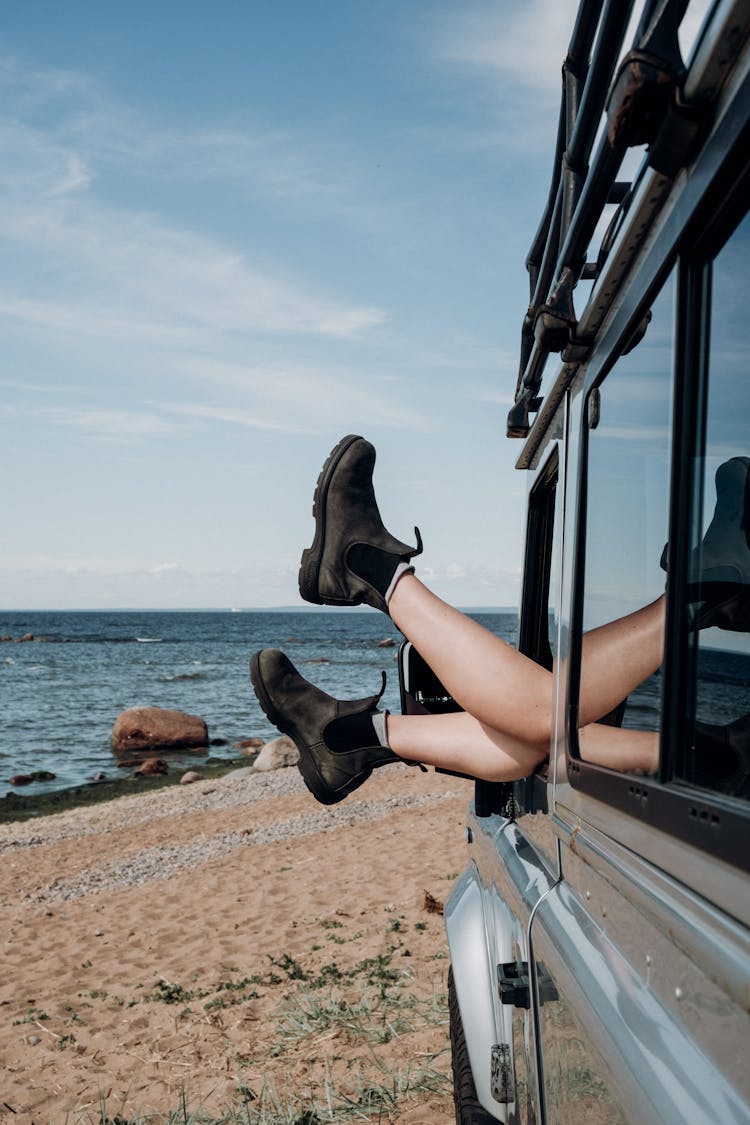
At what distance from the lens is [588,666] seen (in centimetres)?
177

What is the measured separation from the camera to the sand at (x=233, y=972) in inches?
170

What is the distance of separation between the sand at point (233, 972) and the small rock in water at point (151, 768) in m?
6.99

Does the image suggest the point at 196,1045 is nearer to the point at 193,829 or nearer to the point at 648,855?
the point at 648,855

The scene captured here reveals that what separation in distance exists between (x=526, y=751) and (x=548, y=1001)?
86 cm

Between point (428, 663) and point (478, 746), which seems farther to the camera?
point (428, 663)

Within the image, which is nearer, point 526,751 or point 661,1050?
point 661,1050

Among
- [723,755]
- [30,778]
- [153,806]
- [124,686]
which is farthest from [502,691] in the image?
[124,686]

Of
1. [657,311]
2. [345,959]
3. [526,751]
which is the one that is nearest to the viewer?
[657,311]

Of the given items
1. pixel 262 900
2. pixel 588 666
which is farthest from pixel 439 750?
pixel 262 900

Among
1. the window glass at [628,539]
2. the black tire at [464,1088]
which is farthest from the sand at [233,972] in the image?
the window glass at [628,539]

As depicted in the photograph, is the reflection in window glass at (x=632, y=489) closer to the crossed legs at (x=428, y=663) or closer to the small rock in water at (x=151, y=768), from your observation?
the crossed legs at (x=428, y=663)

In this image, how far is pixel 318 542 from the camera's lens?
10.2 feet

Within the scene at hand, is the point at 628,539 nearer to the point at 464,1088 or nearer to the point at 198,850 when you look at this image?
the point at 464,1088

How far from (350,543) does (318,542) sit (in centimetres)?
12
